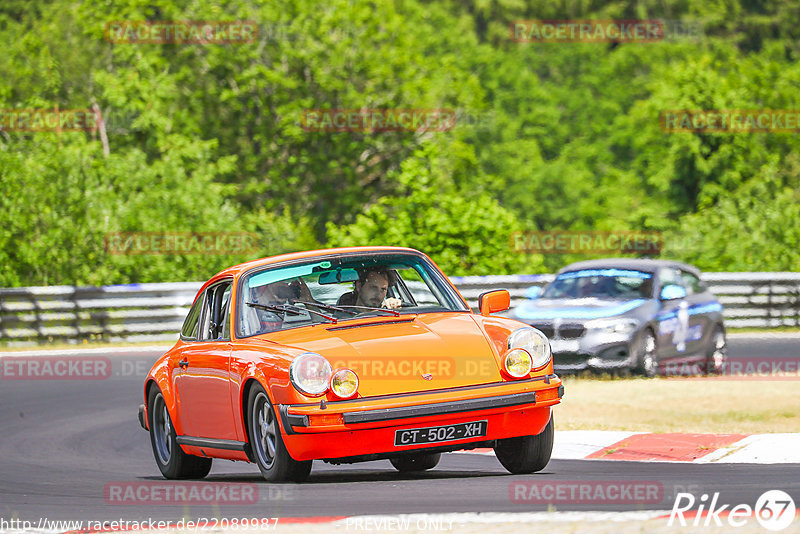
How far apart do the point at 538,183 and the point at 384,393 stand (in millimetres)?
60297

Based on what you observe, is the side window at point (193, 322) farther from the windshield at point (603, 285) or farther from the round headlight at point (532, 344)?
the windshield at point (603, 285)

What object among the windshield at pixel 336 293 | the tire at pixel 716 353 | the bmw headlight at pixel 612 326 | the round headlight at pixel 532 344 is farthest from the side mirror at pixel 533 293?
the round headlight at pixel 532 344

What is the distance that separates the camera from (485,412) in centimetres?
832

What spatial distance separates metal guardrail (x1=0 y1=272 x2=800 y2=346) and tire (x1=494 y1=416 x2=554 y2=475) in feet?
52.8

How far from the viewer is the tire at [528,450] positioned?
29.0 ft

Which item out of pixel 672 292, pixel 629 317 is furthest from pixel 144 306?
pixel 672 292

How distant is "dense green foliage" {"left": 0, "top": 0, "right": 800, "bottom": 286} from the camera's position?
28297 mm

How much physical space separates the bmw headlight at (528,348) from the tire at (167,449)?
106 inches

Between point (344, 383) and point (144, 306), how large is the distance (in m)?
17.4

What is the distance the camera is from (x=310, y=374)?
816 centimetres

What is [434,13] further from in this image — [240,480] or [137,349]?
[240,480]
